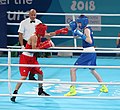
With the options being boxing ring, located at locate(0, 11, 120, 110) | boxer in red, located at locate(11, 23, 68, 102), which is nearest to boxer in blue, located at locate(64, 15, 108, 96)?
boxing ring, located at locate(0, 11, 120, 110)

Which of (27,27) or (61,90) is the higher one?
(27,27)

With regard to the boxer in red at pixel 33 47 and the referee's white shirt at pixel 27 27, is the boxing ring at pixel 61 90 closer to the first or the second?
the boxer in red at pixel 33 47

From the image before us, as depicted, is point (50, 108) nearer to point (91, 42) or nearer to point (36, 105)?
point (36, 105)

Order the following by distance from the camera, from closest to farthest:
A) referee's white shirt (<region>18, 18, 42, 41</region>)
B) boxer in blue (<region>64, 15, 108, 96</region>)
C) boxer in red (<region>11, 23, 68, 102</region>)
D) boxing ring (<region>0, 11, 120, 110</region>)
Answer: boxing ring (<region>0, 11, 120, 110</region>) < boxer in red (<region>11, 23, 68, 102</region>) < boxer in blue (<region>64, 15, 108, 96</region>) < referee's white shirt (<region>18, 18, 42, 41</region>)

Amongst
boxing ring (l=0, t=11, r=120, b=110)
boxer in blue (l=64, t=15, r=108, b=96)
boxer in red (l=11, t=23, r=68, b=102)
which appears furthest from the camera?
boxer in blue (l=64, t=15, r=108, b=96)

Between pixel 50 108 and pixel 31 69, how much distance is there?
29.9 inches

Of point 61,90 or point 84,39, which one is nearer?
point 84,39

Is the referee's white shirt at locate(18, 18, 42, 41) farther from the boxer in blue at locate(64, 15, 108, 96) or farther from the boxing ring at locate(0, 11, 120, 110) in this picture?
the boxer in blue at locate(64, 15, 108, 96)

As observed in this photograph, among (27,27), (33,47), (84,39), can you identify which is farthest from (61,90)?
(27,27)

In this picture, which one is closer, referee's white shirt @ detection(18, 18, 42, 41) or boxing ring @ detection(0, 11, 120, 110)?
boxing ring @ detection(0, 11, 120, 110)

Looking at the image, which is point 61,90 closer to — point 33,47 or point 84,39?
point 84,39

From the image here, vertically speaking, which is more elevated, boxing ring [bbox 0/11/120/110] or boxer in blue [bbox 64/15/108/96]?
boxer in blue [bbox 64/15/108/96]

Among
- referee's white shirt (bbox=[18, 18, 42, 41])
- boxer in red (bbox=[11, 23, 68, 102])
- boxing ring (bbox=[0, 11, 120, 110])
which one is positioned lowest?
boxing ring (bbox=[0, 11, 120, 110])

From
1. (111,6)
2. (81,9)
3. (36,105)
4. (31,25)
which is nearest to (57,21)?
(81,9)
